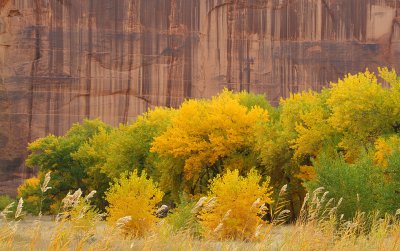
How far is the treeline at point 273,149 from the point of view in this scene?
18141 millimetres

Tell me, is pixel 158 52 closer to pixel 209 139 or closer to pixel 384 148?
pixel 209 139

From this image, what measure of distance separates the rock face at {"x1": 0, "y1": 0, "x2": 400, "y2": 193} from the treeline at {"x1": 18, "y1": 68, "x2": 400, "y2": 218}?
53.0ft

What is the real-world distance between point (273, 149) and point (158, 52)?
30114 millimetres

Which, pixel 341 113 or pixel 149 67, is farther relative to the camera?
pixel 149 67

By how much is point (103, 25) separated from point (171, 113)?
21080 mm

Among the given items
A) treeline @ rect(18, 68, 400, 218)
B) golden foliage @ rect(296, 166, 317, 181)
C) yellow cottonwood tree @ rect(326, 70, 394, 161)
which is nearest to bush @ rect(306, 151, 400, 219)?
treeline @ rect(18, 68, 400, 218)

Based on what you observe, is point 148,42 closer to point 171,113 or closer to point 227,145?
point 171,113

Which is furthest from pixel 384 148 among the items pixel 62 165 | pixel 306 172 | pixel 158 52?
pixel 158 52

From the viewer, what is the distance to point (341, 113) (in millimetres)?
23547

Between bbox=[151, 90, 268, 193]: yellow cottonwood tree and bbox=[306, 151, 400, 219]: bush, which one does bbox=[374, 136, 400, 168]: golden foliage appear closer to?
bbox=[306, 151, 400, 219]: bush

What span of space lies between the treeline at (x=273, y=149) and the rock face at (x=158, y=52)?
53.0ft

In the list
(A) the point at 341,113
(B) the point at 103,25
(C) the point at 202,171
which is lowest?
(C) the point at 202,171

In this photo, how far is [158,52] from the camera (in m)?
54.4

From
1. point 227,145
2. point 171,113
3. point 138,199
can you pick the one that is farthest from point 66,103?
point 138,199
